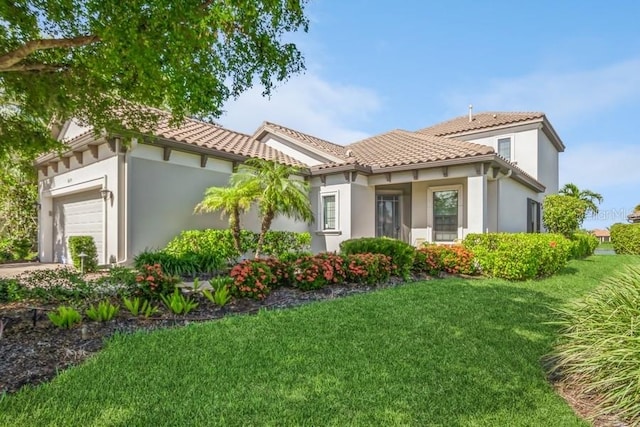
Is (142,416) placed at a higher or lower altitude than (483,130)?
lower

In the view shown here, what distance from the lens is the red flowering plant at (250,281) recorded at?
6.97 meters

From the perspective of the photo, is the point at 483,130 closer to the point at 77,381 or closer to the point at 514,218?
the point at 514,218

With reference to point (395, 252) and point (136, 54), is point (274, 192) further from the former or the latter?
point (136, 54)

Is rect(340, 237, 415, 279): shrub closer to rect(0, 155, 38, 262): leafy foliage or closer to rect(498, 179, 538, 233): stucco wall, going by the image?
rect(498, 179, 538, 233): stucco wall

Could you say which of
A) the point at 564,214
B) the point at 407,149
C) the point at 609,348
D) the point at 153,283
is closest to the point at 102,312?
the point at 153,283

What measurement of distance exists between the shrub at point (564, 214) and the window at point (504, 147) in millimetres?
3604

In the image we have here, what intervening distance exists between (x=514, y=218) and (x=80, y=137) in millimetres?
16468

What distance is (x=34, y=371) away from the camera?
383 cm

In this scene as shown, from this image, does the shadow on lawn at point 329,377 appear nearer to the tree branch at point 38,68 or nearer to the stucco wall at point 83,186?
the tree branch at point 38,68

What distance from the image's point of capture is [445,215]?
14.5 metres

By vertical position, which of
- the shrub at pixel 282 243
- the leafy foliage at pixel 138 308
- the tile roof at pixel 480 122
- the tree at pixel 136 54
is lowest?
the leafy foliage at pixel 138 308

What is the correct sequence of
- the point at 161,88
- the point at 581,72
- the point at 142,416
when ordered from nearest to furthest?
the point at 142,416 → the point at 161,88 → the point at 581,72

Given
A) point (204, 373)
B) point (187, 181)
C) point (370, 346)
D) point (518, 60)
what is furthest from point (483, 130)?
point (204, 373)

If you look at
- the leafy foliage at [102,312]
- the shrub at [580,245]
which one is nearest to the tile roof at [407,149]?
the shrub at [580,245]
